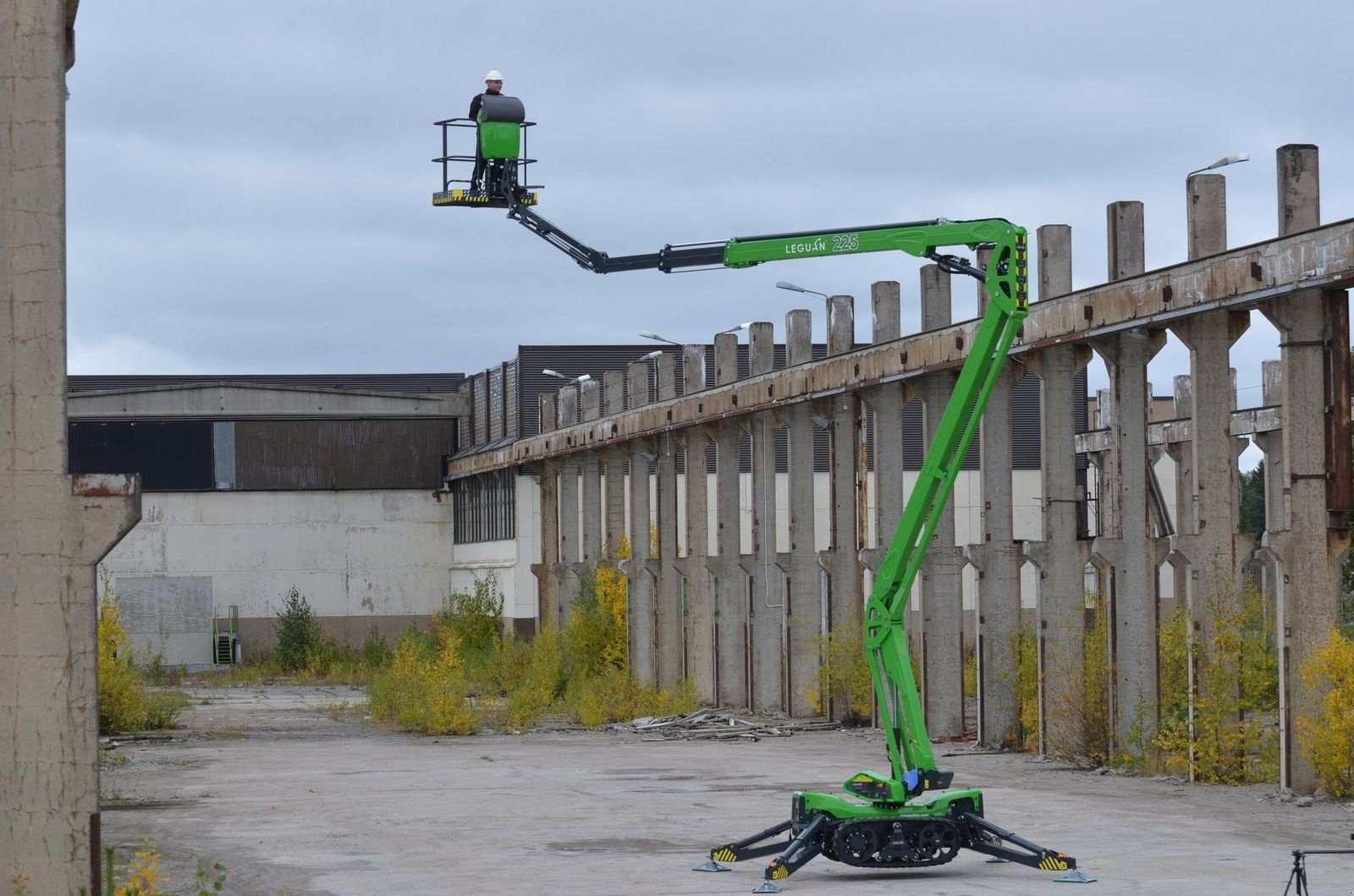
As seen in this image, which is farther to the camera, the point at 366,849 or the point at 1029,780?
the point at 1029,780

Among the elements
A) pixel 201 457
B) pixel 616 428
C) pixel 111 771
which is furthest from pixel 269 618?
pixel 111 771

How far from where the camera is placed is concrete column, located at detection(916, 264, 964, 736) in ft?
80.8

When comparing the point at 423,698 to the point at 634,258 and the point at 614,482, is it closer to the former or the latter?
the point at 614,482

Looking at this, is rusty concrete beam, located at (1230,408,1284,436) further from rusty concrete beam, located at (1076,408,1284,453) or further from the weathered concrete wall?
the weathered concrete wall

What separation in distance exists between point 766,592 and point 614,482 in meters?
8.22

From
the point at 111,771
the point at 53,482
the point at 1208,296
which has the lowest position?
the point at 111,771

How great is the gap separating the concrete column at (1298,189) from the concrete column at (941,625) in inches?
293

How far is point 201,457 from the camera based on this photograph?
4881 cm

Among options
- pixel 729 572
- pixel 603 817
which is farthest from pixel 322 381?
pixel 603 817

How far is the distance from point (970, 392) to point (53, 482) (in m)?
6.77

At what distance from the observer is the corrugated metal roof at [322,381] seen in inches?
2285

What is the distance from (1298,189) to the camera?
1719 cm

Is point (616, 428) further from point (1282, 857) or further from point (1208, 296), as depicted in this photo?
point (1282, 857)

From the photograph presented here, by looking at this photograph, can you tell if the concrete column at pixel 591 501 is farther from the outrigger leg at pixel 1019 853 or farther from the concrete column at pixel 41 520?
the concrete column at pixel 41 520
